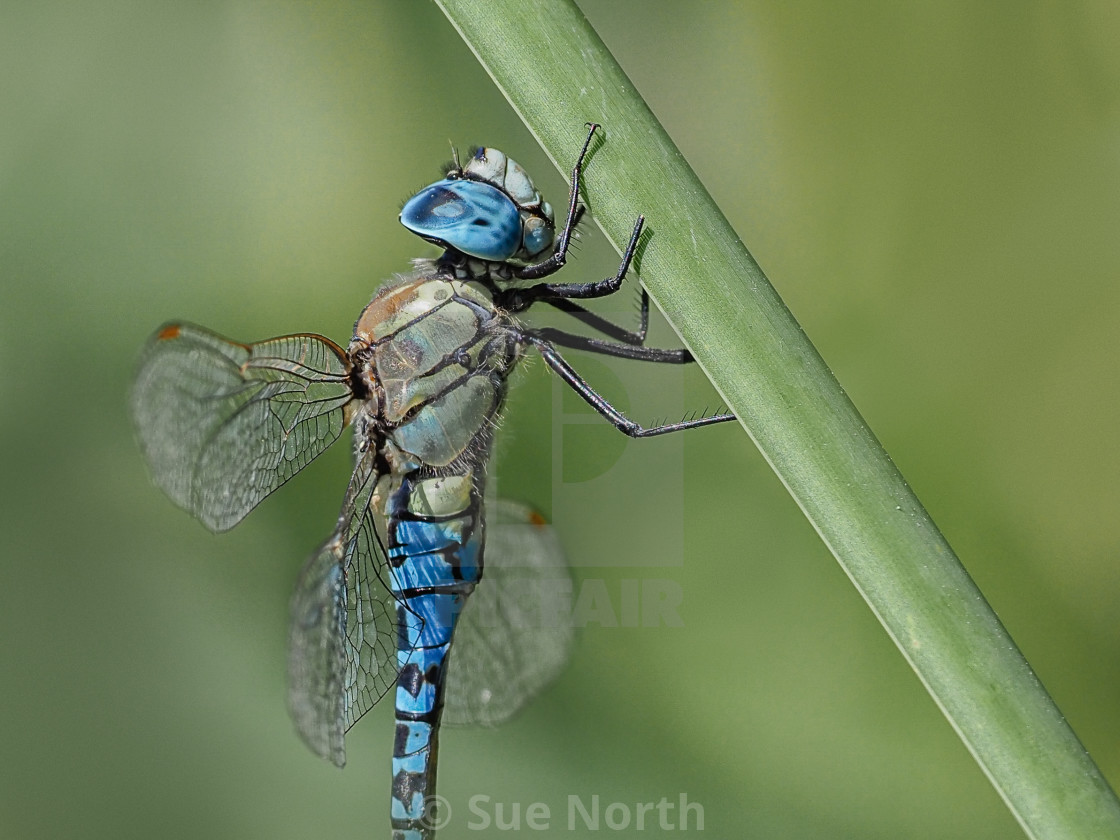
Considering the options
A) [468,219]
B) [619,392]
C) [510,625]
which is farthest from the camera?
[619,392]

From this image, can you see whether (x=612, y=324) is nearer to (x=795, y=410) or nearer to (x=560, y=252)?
(x=560, y=252)

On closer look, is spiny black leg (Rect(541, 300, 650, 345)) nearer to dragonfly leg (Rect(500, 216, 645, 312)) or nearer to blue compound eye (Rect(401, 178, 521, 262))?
dragonfly leg (Rect(500, 216, 645, 312))

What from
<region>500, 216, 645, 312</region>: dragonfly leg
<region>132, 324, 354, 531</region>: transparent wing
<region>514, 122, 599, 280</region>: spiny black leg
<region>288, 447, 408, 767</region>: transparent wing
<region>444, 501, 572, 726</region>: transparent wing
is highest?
<region>132, 324, 354, 531</region>: transparent wing

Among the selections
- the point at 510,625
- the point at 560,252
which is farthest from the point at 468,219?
the point at 510,625

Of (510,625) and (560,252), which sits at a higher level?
(560,252)

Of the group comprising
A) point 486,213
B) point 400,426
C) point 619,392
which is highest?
point 486,213

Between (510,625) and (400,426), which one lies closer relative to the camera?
(400,426)

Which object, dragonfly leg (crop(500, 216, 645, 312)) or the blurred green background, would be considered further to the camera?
the blurred green background

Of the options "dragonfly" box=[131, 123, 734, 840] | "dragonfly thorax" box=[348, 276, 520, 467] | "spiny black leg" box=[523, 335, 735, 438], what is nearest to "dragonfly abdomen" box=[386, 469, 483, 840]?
"dragonfly" box=[131, 123, 734, 840]

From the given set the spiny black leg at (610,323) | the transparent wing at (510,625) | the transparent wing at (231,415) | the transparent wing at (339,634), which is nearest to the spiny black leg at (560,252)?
the spiny black leg at (610,323)
